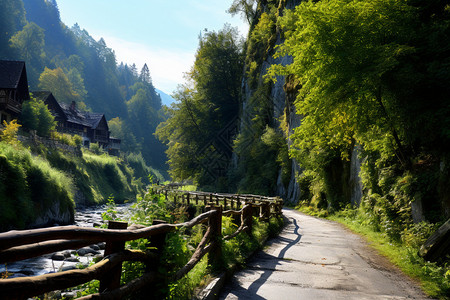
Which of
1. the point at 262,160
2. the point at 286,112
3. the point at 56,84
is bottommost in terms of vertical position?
the point at 262,160

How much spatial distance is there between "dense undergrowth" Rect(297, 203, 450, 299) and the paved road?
10.8 inches

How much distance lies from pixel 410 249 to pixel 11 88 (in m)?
40.2

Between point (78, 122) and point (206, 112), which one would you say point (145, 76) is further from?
point (206, 112)

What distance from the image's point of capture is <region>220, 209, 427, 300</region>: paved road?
508cm

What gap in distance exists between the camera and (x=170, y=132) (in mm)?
47594

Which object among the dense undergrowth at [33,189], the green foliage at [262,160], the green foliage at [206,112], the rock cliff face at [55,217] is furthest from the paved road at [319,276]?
the green foliage at [206,112]

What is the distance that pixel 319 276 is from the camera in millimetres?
6152

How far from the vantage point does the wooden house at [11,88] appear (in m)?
32.8

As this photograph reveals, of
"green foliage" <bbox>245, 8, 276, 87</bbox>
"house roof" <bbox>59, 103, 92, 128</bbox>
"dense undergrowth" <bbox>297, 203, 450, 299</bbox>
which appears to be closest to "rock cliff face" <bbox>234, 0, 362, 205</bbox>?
"green foliage" <bbox>245, 8, 276, 87</bbox>

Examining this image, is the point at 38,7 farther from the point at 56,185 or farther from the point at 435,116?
the point at 435,116

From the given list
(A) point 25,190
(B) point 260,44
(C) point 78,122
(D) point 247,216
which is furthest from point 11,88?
(D) point 247,216

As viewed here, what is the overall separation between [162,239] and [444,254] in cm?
622

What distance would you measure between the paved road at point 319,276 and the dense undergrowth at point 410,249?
0.27 metres

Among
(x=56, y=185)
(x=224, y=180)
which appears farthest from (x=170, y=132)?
(x=56, y=185)
